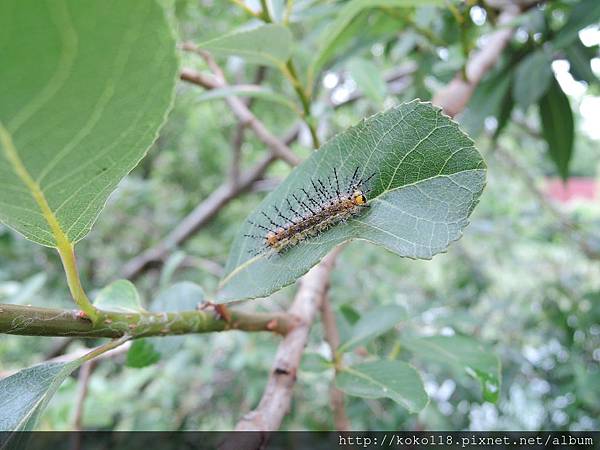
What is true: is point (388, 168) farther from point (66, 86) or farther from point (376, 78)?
point (376, 78)

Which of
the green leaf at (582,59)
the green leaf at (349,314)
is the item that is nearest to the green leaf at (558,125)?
the green leaf at (582,59)

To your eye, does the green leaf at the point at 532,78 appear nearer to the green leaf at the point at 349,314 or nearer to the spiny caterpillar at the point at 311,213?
the green leaf at the point at 349,314

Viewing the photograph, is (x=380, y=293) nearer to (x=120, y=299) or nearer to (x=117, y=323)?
(x=120, y=299)

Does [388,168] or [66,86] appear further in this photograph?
[388,168]

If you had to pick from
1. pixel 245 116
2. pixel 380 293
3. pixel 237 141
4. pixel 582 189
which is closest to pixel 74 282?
pixel 245 116

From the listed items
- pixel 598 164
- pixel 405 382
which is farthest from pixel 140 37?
pixel 598 164

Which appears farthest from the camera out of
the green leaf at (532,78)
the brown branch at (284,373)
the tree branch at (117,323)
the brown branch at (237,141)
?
the brown branch at (237,141)
